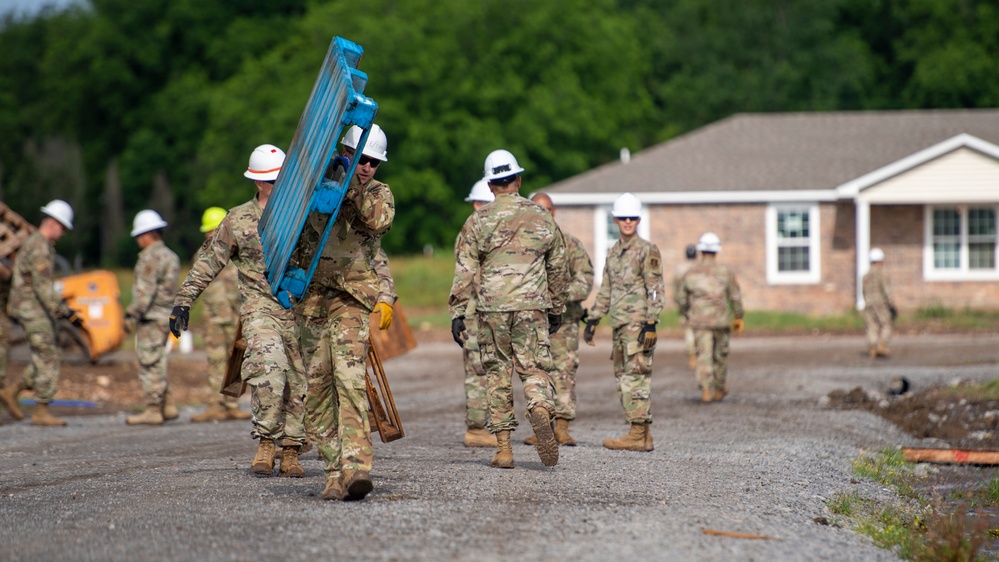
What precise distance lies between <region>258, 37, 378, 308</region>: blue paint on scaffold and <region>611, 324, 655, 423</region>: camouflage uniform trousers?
3.83 metres

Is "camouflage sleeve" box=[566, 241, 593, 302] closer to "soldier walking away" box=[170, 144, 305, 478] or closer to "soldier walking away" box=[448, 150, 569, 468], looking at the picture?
"soldier walking away" box=[448, 150, 569, 468]

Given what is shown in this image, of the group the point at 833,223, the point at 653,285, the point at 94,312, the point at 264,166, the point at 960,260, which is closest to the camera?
the point at 264,166

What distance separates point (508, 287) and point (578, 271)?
236cm

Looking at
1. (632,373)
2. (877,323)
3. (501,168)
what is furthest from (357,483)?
(877,323)

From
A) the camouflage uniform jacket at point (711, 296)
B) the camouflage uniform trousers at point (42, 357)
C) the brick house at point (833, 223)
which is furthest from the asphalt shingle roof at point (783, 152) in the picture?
the camouflage uniform trousers at point (42, 357)

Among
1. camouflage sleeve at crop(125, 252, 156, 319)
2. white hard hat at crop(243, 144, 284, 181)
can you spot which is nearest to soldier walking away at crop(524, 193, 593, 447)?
white hard hat at crop(243, 144, 284, 181)

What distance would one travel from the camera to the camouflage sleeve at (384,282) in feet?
26.4

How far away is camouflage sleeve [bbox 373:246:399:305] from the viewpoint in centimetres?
805

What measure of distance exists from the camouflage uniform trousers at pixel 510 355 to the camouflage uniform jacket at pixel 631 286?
6.93 ft

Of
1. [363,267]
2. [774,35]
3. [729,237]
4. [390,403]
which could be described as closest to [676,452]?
[390,403]

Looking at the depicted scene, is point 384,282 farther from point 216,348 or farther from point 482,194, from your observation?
point 216,348

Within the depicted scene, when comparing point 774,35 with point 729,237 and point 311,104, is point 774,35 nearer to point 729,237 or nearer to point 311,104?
point 729,237

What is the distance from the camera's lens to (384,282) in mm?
8391

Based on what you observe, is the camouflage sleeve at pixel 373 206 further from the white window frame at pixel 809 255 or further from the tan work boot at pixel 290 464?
the white window frame at pixel 809 255
